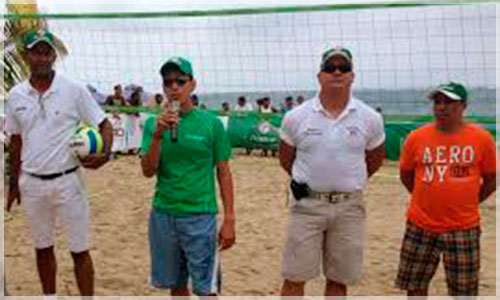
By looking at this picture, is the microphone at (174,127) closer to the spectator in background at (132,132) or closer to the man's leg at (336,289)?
the man's leg at (336,289)

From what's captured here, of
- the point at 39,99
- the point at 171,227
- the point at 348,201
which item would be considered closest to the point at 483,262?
the point at 348,201

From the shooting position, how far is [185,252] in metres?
3.55

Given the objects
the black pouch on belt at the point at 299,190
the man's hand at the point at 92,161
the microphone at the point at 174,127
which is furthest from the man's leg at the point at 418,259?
the man's hand at the point at 92,161

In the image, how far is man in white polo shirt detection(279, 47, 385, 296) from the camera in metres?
3.58

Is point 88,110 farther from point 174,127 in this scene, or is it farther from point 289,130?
point 289,130

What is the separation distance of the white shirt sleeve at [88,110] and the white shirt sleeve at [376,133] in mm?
1503

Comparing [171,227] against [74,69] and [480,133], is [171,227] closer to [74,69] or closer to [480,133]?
[480,133]

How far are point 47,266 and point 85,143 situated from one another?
0.80 meters

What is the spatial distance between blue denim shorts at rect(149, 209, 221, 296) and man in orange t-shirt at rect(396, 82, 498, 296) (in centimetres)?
109

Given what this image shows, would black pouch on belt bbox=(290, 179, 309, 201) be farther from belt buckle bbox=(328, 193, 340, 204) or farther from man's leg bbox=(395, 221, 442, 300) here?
man's leg bbox=(395, 221, 442, 300)

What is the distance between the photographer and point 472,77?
24.4ft

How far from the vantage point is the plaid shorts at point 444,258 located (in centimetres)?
376

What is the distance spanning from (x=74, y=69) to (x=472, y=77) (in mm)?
4673

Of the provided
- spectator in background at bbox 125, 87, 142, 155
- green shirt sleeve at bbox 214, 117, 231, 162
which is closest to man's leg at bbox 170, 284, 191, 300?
green shirt sleeve at bbox 214, 117, 231, 162
